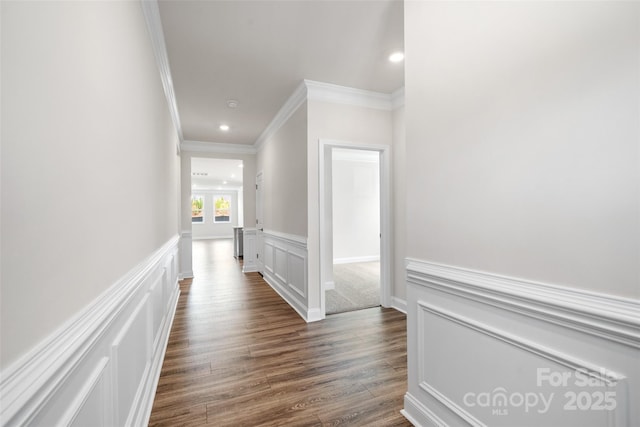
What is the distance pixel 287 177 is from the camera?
389 centimetres

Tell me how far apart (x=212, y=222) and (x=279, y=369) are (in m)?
12.9

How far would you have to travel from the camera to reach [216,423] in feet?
5.43

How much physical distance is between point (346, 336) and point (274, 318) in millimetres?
950

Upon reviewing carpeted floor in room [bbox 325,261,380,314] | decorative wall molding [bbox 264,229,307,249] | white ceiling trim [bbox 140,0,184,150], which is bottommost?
carpeted floor in room [bbox 325,261,380,314]

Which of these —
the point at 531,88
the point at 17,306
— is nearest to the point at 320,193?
the point at 531,88

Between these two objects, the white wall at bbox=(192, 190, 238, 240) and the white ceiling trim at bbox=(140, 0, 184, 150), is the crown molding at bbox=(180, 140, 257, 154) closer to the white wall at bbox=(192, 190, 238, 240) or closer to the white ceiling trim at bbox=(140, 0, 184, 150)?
the white ceiling trim at bbox=(140, 0, 184, 150)

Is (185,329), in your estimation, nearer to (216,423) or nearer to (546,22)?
(216,423)

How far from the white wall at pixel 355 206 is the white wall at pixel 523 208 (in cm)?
507

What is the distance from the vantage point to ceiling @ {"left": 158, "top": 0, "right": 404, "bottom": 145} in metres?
1.98

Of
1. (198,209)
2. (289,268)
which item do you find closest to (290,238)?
(289,268)

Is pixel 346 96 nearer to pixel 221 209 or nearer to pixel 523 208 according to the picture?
pixel 523 208

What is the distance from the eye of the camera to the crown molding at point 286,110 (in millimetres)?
3234

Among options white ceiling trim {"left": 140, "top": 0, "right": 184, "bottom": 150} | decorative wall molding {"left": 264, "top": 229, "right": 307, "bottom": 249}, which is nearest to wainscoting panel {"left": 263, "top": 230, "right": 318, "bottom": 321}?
decorative wall molding {"left": 264, "top": 229, "right": 307, "bottom": 249}

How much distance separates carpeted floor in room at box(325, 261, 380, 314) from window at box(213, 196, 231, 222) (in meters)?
9.58
